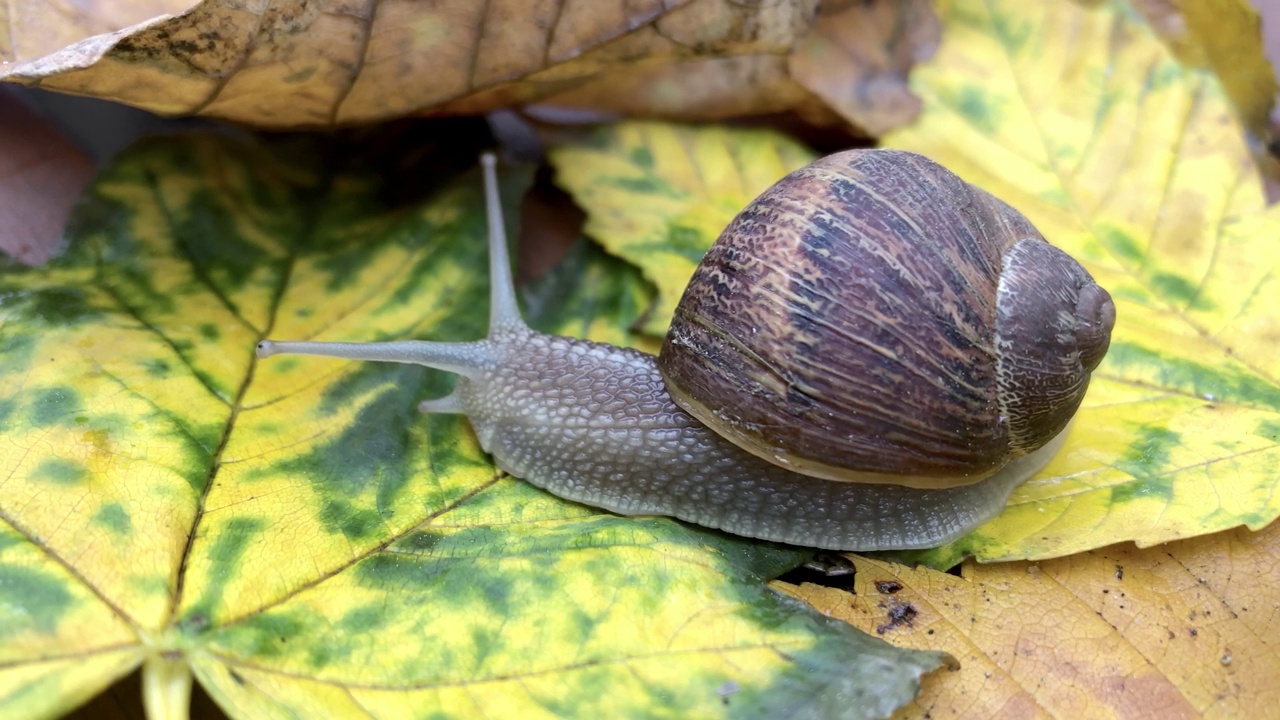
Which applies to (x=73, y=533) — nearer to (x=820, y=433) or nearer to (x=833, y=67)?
(x=820, y=433)

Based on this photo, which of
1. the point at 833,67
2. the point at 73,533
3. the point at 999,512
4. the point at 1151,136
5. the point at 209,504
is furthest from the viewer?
the point at 833,67

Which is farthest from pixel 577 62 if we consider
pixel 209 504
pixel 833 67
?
pixel 209 504

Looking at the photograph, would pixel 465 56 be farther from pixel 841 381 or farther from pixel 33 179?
pixel 841 381

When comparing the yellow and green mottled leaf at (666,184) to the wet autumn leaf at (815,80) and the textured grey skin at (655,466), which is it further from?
the textured grey skin at (655,466)

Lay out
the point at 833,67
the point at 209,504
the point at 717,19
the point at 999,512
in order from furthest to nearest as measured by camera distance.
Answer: the point at 833,67 → the point at 717,19 → the point at 999,512 → the point at 209,504

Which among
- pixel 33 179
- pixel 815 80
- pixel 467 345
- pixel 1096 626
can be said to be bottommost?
pixel 1096 626

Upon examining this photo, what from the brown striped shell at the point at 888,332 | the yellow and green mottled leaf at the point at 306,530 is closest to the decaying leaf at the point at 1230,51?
the brown striped shell at the point at 888,332

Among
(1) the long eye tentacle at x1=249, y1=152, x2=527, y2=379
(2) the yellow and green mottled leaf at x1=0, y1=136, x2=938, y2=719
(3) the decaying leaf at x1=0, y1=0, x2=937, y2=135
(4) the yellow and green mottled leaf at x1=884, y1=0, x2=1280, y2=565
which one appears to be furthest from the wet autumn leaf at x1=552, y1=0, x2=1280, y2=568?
(2) the yellow and green mottled leaf at x1=0, y1=136, x2=938, y2=719

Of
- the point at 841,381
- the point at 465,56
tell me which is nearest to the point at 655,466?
the point at 841,381
